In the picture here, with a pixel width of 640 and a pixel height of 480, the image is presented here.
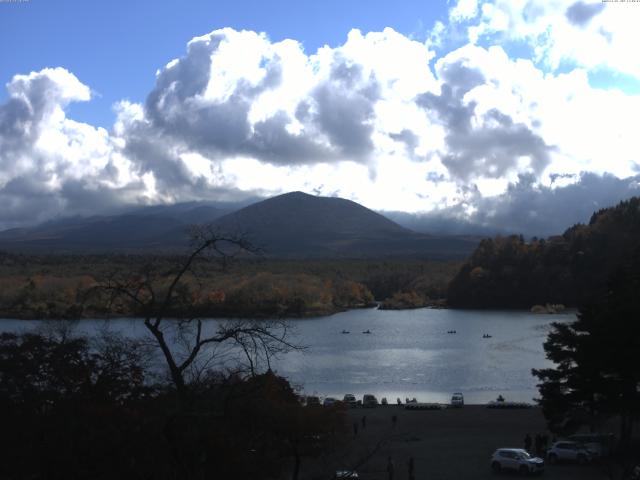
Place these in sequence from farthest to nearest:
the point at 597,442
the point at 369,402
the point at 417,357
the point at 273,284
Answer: the point at 273,284 → the point at 417,357 → the point at 369,402 → the point at 597,442

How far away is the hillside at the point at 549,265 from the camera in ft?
232

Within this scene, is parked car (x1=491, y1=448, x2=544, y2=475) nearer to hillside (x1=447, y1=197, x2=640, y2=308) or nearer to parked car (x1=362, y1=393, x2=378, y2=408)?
parked car (x1=362, y1=393, x2=378, y2=408)

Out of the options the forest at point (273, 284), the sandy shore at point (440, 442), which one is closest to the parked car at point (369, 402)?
the sandy shore at point (440, 442)

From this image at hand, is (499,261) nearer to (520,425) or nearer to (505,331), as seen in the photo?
(505,331)

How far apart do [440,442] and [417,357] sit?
77.6ft

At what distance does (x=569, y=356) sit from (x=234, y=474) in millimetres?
11688

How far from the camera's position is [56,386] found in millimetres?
8602

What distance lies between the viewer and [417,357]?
42.4 metres

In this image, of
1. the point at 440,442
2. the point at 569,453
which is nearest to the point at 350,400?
the point at 440,442

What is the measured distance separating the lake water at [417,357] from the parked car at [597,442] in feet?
25.9

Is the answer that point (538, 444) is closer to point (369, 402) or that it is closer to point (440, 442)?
point (440, 442)

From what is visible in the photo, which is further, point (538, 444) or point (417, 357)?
point (417, 357)

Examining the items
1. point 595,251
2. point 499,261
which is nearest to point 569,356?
point 595,251

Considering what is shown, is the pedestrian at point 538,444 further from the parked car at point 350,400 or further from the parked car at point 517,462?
the parked car at point 350,400
